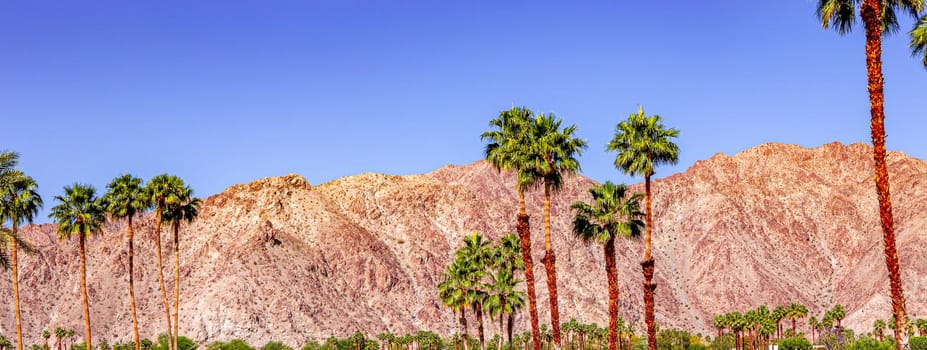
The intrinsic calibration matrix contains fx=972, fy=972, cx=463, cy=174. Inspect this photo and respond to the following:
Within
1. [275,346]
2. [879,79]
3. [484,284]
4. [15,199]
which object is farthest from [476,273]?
[275,346]

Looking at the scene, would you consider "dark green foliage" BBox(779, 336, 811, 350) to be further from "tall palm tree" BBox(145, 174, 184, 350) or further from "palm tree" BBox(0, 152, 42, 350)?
"palm tree" BBox(0, 152, 42, 350)

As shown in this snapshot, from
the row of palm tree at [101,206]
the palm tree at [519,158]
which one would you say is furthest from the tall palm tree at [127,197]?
the palm tree at [519,158]

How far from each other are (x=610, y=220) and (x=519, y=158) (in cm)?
541

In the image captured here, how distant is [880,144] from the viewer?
25891 millimetres

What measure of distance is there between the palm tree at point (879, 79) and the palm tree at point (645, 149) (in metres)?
13.5

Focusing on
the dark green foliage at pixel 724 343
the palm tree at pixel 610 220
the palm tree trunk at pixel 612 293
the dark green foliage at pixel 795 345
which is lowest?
the dark green foliage at pixel 724 343

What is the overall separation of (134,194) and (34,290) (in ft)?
507

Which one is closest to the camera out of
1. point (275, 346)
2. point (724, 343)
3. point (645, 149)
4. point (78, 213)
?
point (645, 149)

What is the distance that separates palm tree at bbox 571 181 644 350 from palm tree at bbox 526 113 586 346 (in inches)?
88.1

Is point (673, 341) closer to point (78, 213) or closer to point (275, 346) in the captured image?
point (275, 346)

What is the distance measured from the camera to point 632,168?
42062 millimetres

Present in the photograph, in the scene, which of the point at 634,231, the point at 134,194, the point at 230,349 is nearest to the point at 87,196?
the point at 134,194

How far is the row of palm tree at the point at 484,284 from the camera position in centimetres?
6247

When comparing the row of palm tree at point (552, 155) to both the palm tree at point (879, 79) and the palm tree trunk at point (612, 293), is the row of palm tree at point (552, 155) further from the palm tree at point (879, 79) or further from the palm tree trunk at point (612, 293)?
the palm tree at point (879, 79)
